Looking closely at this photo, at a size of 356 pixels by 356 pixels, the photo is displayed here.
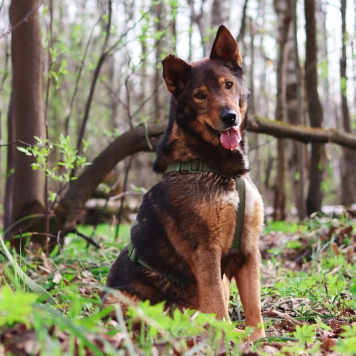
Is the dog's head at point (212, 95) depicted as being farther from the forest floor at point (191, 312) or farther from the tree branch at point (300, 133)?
the tree branch at point (300, 133)

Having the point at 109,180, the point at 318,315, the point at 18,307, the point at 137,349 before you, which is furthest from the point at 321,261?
the point at 109,180

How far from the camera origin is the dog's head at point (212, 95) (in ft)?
10.7

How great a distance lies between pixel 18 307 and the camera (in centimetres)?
163

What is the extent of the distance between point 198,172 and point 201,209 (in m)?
0.34

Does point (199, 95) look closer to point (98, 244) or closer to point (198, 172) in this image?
point (198, 172)

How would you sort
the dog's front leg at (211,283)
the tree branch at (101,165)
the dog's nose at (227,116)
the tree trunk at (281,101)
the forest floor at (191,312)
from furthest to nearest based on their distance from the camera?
the tree trunk at (281,101)
the tree branch at (101,165)
the dog's nose at (227,116)
the dog's front leg at (211,283)
the forest floor at (191,312)

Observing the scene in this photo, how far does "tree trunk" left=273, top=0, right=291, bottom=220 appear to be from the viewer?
1178 cm

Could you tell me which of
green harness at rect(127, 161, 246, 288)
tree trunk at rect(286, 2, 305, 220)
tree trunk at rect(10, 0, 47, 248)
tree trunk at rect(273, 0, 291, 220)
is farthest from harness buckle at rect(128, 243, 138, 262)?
tree trunk at rect(273, 0, 291, 220)

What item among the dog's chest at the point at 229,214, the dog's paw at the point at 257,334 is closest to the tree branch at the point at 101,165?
the dog's chest at the point at 229,214

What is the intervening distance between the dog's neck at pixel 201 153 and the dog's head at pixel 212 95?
48 millimetres

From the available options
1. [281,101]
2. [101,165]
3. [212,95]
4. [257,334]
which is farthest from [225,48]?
[281,101]

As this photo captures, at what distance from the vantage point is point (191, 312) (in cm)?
271

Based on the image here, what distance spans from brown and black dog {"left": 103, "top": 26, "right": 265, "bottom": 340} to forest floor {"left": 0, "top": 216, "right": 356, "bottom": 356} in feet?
0.83

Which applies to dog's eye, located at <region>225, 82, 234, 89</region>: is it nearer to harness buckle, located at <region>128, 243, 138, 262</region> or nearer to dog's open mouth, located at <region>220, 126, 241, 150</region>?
dog's open mouth, located at <region>220, 126, 241, 150</region>
